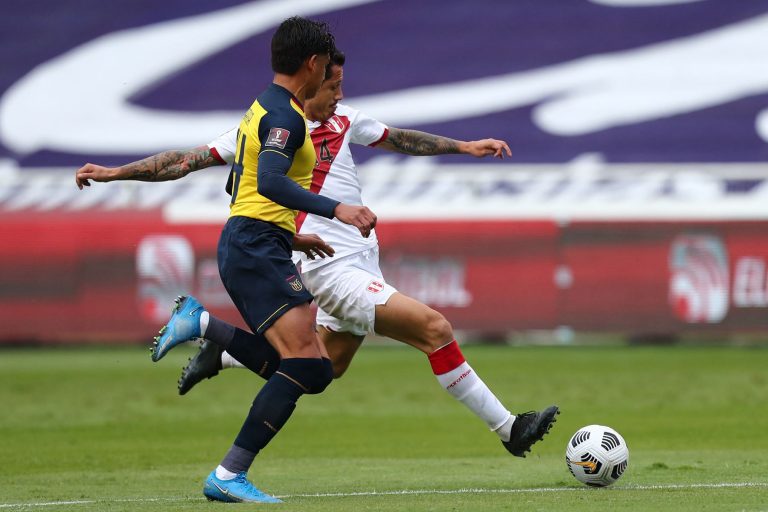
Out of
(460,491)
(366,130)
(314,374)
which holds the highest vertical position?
(366,130)

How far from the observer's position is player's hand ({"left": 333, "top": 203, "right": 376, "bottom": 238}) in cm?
629

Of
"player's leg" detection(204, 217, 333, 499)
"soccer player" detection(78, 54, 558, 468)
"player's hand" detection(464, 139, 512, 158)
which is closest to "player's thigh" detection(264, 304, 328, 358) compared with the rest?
"player's leg" detection(204, 217, 333, 499)

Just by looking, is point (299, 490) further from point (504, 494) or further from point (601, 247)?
point (601, 247)

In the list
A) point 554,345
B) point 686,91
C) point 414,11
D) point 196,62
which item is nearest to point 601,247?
point 554,345

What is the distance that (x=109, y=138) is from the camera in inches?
927

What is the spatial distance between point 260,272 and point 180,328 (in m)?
0.73

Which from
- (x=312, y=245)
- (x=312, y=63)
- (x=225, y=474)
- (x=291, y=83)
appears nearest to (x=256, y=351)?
(x=312, y=245)

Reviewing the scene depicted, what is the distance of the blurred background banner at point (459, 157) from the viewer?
1808 cm

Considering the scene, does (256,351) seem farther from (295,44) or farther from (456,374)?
(295,44)

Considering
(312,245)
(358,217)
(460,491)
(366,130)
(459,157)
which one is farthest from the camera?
(459,157)

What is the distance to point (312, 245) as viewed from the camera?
7055 millimetres

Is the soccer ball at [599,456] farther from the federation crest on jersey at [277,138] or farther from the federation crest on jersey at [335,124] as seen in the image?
the federation crest on jersey at [335,124]

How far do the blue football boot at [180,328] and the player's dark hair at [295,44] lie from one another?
1393mm

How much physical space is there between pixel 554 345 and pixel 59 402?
311 inches
